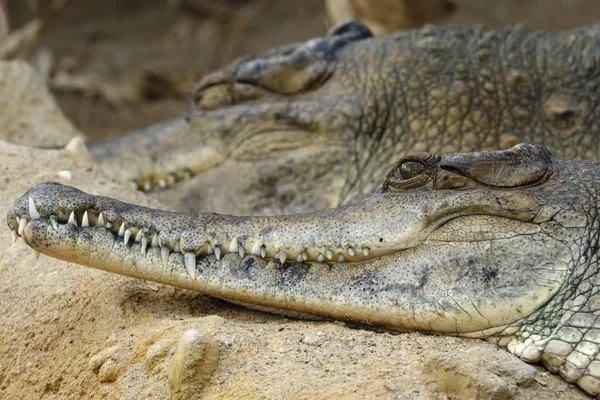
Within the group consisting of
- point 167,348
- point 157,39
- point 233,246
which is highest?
point 233,246

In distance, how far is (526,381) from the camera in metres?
2.46

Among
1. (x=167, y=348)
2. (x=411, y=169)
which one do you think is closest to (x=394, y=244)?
(x=411, y=169)

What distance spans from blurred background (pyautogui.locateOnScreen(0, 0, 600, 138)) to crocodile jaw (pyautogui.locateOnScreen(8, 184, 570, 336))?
21.4ft

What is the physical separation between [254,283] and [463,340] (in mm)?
730

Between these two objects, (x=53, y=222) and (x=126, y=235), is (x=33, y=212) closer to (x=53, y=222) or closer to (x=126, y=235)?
(x=53, y=222)

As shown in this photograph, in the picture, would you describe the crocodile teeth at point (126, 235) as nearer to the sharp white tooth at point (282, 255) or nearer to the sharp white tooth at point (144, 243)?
the sharp white tooth at point (144, 243)

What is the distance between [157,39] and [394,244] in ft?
30.3

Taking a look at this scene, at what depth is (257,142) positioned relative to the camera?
5035 millimetres

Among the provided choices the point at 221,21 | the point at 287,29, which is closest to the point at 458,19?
the point at 287,29

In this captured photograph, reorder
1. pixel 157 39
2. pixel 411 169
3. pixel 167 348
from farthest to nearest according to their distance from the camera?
pixel 157 39, pixel 411 169, pixel 167 348

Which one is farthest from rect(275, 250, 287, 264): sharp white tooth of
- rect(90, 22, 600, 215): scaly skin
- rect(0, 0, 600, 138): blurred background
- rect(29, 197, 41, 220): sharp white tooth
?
rect(0, 0, 600, 138): blurred background

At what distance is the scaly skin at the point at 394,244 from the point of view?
2719 mm

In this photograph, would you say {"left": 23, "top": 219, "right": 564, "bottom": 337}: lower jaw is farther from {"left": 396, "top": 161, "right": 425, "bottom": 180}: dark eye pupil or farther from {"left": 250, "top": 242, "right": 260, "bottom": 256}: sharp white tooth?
{"left": 396, "top": 161, "right": 425, "bottom": 180}: dark eye pupil

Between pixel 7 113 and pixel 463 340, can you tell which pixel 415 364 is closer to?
pixel 463 340
